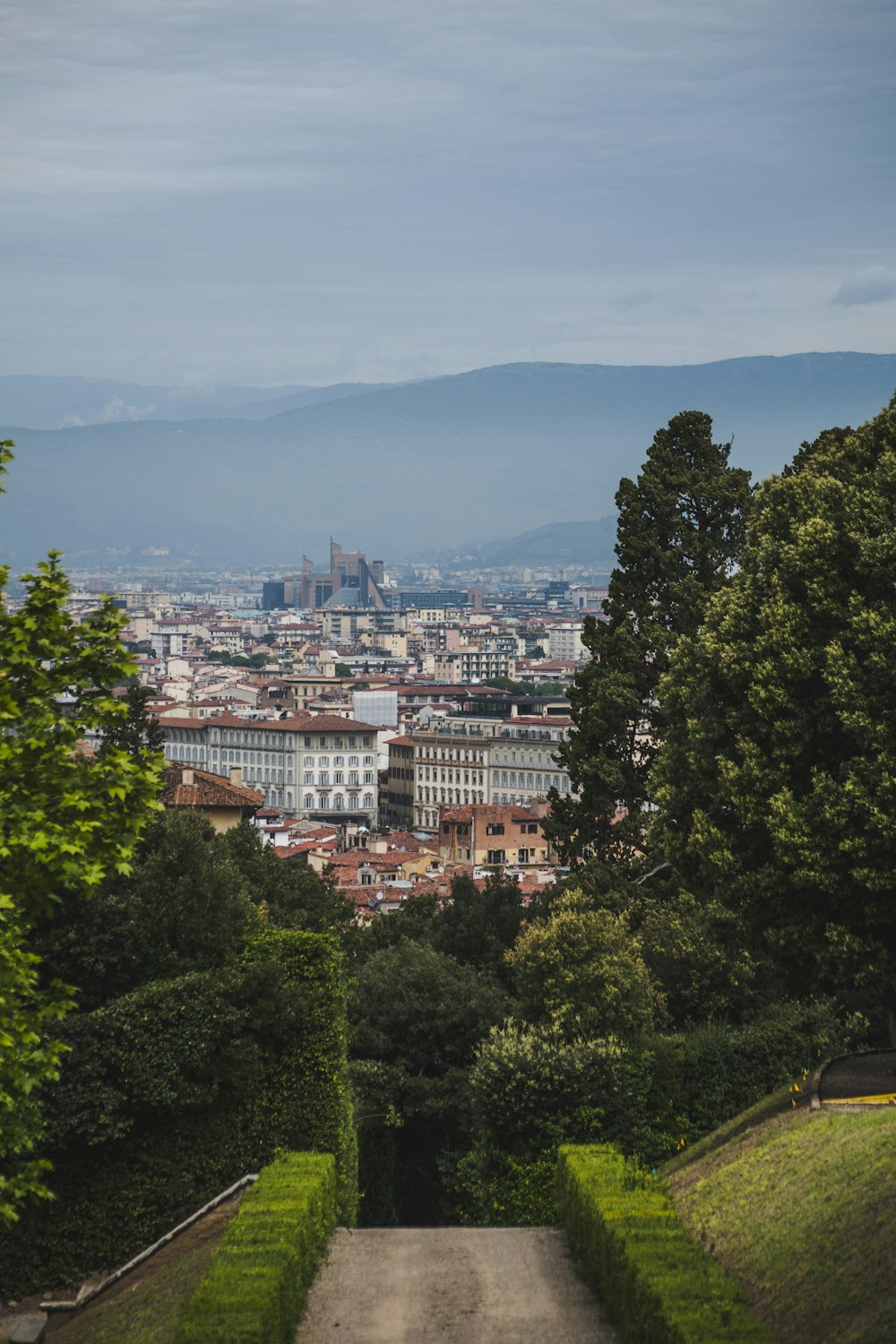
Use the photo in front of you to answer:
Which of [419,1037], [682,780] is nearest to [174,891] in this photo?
[682,780]

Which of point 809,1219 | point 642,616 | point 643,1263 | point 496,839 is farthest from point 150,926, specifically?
point 496,839

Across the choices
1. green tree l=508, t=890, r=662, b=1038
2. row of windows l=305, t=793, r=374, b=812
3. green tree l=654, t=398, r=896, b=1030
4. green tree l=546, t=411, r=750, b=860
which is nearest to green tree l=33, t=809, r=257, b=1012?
green tree l=654, t=398, r=896, b=1030

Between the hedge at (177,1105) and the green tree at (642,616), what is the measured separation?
1361 centimetres

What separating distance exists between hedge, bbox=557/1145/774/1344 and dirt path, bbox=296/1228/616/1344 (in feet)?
0.93

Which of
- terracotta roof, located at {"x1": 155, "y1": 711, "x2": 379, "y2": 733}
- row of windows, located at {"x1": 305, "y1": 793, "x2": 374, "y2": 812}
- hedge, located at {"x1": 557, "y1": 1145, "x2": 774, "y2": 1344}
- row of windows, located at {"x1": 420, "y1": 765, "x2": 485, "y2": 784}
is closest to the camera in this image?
hedge, located at {"x1": 557, "y1": 1145, "x2": 774, "y2": 1344}

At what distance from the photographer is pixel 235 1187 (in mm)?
18906

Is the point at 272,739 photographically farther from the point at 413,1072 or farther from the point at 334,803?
the point at 413,1072

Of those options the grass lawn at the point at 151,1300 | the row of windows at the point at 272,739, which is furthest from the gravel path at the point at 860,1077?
the row of windows at the point at 272,739

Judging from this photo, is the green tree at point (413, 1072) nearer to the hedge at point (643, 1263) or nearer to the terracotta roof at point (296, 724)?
the hedge at point (643, 1263)

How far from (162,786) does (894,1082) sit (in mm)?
9814

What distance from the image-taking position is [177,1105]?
62.7 ft

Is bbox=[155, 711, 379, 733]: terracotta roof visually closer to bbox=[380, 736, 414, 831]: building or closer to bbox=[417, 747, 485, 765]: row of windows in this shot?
bbox=[380, 736, 414, 831]: building

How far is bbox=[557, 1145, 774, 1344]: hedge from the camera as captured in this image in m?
11.0

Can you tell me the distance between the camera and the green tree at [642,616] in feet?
110
